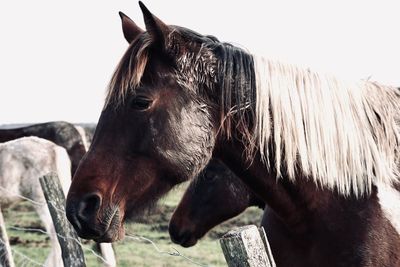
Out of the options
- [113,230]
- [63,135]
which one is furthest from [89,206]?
[63,135]

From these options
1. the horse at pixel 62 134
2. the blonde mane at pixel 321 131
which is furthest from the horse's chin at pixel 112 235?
the horse at pixel 62 134

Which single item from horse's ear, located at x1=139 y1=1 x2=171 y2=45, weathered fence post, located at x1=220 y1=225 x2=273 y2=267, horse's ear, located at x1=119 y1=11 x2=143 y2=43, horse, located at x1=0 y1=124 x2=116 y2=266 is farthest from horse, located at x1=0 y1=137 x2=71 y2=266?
weathered fence post, located at x1=220 y1=225 x2=273 y2=267

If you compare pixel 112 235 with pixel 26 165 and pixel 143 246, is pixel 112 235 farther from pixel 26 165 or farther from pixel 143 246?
pixel 143 246

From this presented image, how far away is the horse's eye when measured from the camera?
2818 millimetres

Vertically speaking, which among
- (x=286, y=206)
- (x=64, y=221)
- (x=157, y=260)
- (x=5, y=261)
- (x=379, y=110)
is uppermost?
(x=379, y=110)

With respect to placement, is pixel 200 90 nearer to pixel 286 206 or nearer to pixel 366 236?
pixel 286 206

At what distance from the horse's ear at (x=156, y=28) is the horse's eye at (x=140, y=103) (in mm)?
263

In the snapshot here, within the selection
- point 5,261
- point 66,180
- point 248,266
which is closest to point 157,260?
point 66,180

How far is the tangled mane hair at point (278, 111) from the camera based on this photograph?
9.42 feet

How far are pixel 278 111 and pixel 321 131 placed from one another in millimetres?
216

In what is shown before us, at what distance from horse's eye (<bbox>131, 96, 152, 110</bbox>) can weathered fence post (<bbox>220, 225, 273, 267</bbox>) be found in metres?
0.95

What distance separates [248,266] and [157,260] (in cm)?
819

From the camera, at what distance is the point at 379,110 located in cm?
307

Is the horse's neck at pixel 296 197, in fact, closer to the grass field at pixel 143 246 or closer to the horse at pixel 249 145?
the horse at pixel 249 145
